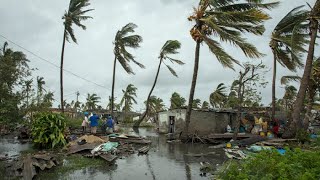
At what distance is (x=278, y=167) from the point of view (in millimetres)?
6031

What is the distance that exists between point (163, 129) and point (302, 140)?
16.3 meters

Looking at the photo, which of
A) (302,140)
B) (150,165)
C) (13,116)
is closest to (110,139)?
(13,116)

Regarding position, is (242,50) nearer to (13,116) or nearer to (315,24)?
(315,24)

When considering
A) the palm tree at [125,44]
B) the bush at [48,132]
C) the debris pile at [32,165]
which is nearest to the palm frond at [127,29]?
the palm tree at [125,44]

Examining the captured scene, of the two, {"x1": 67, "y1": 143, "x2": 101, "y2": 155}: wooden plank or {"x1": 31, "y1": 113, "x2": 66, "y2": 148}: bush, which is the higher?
{"x1": 31, "y1": 113, "x2": 66, "y2": 148}: bush

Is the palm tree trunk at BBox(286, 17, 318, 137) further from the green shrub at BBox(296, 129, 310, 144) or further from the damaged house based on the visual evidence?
the damaged house

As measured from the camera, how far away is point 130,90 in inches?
2291

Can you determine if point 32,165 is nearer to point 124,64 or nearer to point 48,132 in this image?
point 48,132

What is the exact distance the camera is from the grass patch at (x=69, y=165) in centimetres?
1031

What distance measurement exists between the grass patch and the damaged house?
42.2 ft

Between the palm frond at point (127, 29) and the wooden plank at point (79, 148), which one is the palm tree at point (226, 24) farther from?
the palm frond at point (127, 29)

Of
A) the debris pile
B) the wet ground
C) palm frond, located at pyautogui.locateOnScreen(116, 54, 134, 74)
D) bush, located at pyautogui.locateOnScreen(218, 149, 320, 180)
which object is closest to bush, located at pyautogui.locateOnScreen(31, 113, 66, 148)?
the wet ground

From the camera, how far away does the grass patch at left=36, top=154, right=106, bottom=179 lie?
10312 mm

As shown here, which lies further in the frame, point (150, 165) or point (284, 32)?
point (284, 32)
